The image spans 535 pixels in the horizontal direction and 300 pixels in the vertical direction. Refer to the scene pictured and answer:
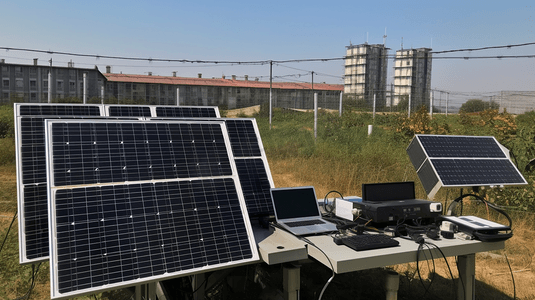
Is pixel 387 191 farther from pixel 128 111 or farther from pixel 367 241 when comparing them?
pixel 128 111

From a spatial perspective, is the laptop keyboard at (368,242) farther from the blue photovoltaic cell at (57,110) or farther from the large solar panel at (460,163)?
the blue photovoltaic cell at (57,110)

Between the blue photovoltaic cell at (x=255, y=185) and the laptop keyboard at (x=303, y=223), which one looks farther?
the blue photovoltaic cell at (x=255, y=185)

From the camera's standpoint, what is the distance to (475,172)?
4.44 meters

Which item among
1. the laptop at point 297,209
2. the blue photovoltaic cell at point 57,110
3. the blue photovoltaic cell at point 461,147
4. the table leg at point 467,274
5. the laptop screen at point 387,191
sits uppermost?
the blue photovoltaic cell at point 57,110

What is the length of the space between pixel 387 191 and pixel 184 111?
3.11m

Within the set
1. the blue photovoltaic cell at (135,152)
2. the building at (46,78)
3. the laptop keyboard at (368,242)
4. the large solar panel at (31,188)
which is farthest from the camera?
the building at (46,78)

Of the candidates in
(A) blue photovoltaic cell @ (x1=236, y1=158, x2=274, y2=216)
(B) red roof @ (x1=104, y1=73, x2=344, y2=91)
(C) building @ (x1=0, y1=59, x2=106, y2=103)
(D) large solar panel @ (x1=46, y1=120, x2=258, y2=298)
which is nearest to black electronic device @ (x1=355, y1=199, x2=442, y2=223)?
(A) blue photovoltaic cell @ (x1=236, y1=158, x2=274, y2=216)

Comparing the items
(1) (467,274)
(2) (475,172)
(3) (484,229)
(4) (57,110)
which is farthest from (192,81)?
(3) (484,229)

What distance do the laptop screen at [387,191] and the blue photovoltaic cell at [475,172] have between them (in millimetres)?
388

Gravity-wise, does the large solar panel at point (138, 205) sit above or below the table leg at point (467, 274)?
above

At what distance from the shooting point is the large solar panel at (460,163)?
4.25m

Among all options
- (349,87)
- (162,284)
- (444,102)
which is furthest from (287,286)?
(349,87)

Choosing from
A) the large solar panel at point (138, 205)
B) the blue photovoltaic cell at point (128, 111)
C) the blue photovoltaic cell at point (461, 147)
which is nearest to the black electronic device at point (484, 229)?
the blue photovoltaic cell at point (461, 147)

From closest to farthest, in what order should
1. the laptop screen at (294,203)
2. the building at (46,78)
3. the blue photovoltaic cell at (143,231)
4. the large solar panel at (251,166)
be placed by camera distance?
the blue photovoltaic cell at (143,231) → the laptop screen at (294,203) → the large solar panel at (251,166) → the building at (46,78)
